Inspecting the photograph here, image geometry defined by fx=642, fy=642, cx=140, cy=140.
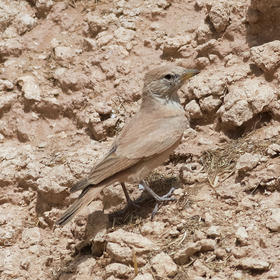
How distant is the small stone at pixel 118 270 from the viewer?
644 cm

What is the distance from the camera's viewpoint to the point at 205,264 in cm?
616

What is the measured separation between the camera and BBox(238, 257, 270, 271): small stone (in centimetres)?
579

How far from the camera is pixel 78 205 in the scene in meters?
7.07

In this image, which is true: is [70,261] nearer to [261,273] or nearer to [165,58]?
[261,273]

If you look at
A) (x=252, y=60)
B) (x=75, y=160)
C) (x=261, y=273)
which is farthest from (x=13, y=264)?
(x=252, y=60)

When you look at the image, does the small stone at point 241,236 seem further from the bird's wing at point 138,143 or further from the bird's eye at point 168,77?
the bird's eye at point 168,77

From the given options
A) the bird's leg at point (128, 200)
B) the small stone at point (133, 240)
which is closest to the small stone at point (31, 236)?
the bird's leg at point (128, 200)

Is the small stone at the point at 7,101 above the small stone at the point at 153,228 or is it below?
above

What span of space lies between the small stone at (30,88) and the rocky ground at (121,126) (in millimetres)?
17

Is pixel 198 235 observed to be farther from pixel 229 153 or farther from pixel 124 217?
pixel 229 153

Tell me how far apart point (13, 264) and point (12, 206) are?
3.57 ft

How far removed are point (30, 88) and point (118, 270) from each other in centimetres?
356

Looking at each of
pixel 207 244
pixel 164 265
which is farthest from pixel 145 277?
pixel 207 244

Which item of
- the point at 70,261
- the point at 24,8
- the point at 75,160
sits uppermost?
the point at 24,8
